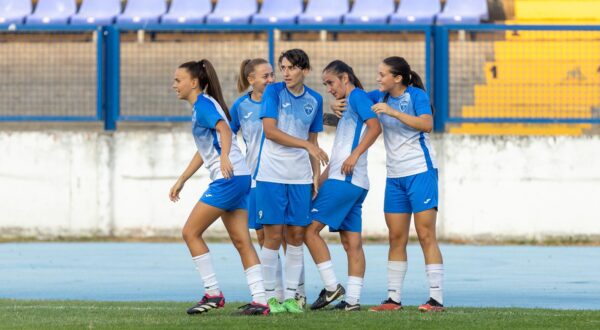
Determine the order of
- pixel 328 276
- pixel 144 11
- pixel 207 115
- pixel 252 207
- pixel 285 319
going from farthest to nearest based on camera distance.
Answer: pixel 144 11 → pixel 252 207 → pixel 328 276 → pixel 207 115 → pixel 285 319

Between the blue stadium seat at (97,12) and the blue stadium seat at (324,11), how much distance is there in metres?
3.55

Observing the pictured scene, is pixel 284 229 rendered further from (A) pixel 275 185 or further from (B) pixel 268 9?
(B) pixel 268 9

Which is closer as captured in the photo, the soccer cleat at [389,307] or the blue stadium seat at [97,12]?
the soccer cleat at [389,307]

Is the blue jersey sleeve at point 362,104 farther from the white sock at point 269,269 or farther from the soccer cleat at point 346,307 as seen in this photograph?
the soccer cleat at point 346,307

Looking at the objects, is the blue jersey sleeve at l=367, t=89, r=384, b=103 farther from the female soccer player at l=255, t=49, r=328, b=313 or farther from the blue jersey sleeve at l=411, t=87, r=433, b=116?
the female soccer player at l=255, t=49, r=328, b=313

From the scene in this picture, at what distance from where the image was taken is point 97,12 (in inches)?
1006

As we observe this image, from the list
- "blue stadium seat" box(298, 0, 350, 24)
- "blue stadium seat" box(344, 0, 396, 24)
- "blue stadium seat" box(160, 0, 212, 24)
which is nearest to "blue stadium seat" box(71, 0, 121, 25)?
"blue stadium seat" box(160, 0, 212, 24)

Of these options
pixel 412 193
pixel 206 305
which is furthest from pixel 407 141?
pixel 206 305

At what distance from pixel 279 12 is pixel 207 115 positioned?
54.2ft

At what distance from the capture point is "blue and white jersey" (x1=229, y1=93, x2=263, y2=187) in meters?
10.1

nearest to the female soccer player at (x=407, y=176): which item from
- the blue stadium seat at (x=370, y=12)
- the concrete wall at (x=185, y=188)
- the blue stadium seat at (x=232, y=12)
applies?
the concrete wall at (x=185, y=188)

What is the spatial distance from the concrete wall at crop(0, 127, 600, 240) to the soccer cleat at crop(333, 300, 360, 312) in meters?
7.07

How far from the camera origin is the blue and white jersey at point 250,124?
1009 centimetres

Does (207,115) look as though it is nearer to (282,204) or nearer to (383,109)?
(282,204)
